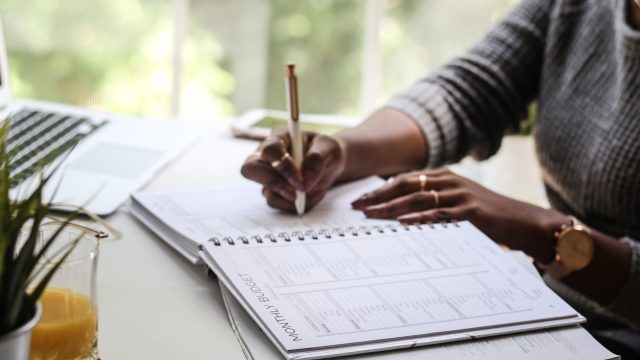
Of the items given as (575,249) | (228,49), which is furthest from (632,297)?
(228,49)

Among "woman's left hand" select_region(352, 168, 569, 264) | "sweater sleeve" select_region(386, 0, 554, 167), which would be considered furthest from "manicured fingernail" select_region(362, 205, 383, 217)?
"sweater sleeve" select_region(386, 0, 554, 167)

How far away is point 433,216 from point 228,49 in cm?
196

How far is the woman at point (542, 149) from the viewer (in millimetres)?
1026

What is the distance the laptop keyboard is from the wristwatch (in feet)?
2.17

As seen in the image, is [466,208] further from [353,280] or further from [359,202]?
[353,280]

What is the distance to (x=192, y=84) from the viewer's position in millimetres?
2838

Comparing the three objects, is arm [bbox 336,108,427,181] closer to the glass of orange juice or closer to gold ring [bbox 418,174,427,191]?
gold ring [bbox 418,174,427,191]

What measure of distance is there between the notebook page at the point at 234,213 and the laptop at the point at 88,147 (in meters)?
0.08

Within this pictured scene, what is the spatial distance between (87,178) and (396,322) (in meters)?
0.54

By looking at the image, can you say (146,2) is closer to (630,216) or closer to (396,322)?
(630,216)

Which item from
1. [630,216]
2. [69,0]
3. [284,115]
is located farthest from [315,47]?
[630,216]

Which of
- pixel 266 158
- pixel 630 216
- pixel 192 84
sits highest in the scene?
pixel 266 158

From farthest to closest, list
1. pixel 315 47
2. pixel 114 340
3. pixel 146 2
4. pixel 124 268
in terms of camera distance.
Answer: pixel 315 47
pixel 146 2
pixel 124 268
pixel 114 340

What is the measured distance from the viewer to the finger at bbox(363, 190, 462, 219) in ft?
3.21
